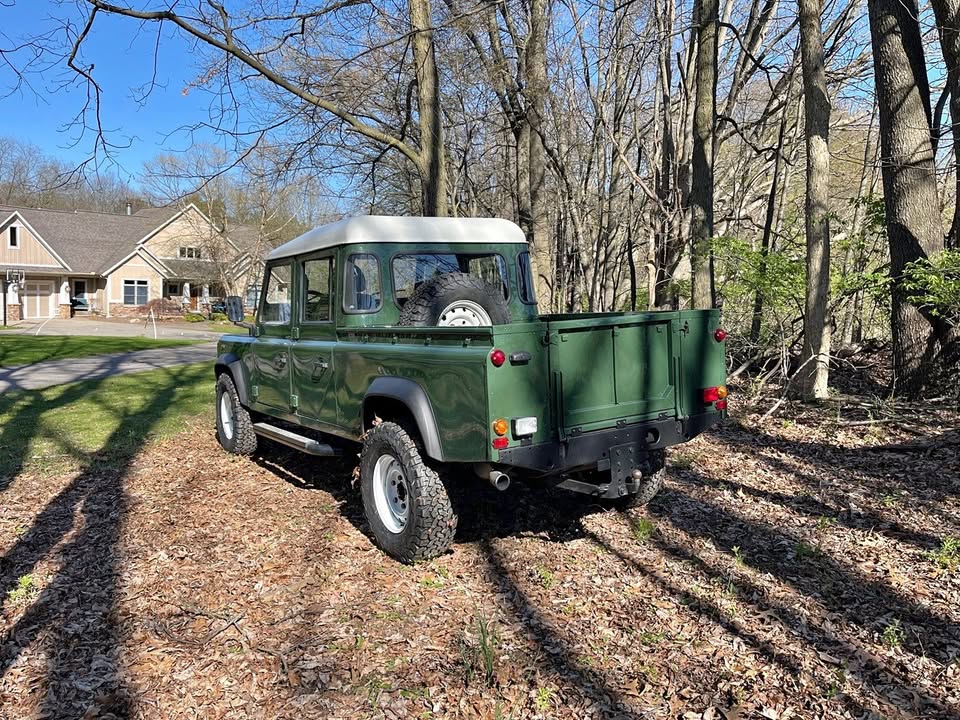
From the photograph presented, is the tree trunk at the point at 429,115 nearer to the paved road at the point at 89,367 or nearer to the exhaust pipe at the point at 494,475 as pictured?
the exhaust pipe at the point at 494,475

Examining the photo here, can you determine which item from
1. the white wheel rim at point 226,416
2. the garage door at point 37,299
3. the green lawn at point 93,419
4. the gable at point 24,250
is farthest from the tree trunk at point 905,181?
the garage door at point 37,299

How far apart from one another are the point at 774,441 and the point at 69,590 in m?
6.33

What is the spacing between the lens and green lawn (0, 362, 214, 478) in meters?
7.47

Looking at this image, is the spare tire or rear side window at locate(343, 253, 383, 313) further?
rear side window at locate(343, 253, 383, 313)

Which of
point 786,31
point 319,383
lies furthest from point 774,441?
point 786,31

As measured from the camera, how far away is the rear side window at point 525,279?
5902 millimetres

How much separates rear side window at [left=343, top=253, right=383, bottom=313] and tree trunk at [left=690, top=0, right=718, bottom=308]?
6.63m

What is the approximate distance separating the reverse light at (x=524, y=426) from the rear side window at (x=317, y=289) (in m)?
2.29

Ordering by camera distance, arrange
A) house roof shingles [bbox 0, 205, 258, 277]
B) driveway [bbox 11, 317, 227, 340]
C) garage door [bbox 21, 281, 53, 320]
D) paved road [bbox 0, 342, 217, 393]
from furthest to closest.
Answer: house roof shingles [bbox 0, 205, 258, 277] → garage door [bbox 21, 281, 53, 320] → driveway [bbox 11, 317, 227, 340] → paved road [bbox 0, 342, 217, 393]

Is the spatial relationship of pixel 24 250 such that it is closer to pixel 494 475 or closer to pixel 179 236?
pixel 179 236

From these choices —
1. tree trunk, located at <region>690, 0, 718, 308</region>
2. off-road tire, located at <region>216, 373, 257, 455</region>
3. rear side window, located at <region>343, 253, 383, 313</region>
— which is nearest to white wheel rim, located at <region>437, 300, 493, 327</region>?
rear side window, located at <region>343, 253, 383, 313</region>

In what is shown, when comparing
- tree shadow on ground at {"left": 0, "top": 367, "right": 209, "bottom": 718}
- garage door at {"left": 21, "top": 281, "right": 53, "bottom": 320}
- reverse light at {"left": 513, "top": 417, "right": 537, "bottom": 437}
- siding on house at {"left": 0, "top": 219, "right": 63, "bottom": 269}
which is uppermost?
siding on house at {"left": 0, "top": 219, "right": 63, "bottom": 269}

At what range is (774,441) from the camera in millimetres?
7316

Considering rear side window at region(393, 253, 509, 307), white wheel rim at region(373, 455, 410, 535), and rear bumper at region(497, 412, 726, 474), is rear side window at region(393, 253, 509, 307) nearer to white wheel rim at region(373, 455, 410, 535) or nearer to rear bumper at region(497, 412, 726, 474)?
white wheel rim at region(373, 455, 410, 535)
